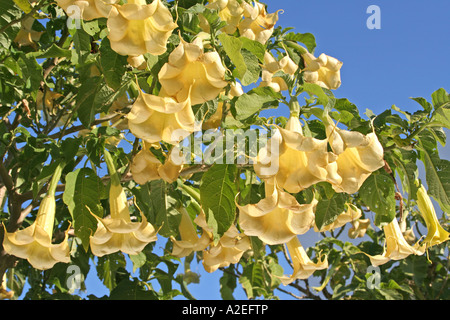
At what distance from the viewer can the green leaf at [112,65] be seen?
1.62 meters

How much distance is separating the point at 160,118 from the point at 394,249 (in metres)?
1.10

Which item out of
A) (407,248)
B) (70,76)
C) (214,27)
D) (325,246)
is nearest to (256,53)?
(214,27)

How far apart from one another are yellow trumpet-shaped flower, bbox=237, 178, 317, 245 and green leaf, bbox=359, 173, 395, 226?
488 mm

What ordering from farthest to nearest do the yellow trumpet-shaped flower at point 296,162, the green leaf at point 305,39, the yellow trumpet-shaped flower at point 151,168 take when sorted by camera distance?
the green leaf at point 305,39 < the yellow trumpet-shaped flower at point 151,168 < the yellow trumpet-shaped flower at point 296,162

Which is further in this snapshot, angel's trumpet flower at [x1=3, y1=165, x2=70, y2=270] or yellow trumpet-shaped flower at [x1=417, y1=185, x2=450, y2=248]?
yellow trumpet-shaped flower at [x1=417, y1=185, x2=450, y2=248]

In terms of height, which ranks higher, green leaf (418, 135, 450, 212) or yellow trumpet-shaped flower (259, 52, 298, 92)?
yellow trumpet-shaped flower (259, 52, 298, 92)

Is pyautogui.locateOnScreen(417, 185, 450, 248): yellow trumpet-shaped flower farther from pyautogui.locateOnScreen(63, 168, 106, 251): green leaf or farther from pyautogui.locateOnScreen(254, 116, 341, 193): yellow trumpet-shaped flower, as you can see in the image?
pyautogui.locateOnScreen(63, 168, 106, 251): green leaf

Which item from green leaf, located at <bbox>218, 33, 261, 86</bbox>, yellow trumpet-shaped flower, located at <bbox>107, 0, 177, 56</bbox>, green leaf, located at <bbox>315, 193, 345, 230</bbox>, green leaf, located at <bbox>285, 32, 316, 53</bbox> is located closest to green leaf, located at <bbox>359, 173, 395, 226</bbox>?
green leaf, located at <bbox>315, 193, 345, 230</bbox>

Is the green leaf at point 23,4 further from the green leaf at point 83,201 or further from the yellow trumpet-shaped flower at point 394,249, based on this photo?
the yellow trumpet-shaped flower at point 394,249

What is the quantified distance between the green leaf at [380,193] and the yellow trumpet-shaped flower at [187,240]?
2.06ft

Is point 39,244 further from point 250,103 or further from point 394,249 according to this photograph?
point 394,249

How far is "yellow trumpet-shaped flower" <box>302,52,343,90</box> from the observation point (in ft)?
6.82

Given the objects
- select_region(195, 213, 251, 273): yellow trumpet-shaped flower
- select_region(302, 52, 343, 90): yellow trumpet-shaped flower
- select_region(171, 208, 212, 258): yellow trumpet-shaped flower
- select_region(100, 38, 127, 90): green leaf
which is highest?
select_region(302, 52, 343, 90): yellow trumpet-shaped flower

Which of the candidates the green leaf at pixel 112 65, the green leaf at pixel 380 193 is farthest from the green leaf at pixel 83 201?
the green leaf at pixel 380 193
